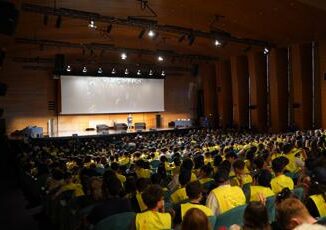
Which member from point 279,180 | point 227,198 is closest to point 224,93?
point 279,180

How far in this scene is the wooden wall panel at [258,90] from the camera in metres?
22.3

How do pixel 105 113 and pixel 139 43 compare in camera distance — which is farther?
pixel 105 113

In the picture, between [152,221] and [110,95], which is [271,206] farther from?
[110,95]

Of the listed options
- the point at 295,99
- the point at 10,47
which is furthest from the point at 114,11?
the point at 295,99

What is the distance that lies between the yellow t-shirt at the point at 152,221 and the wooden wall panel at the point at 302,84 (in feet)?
58.5

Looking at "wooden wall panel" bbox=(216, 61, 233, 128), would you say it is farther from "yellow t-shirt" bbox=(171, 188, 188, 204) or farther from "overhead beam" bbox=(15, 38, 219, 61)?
"yellow t-shirt" bbox=(171, 188, 188, 204)

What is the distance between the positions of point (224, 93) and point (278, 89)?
5140 mm

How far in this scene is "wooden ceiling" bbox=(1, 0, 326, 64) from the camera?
12383mm

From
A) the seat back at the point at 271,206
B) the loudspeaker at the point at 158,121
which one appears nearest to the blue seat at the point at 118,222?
the seat back at the point at 271,206

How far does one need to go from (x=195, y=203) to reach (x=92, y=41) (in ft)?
52.9

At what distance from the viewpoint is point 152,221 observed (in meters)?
3.62

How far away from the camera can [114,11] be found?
13203mm

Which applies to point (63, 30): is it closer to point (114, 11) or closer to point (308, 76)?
point (114, 11)

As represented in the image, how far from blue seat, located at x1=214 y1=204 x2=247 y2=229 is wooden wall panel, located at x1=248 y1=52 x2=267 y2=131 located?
1878 cm
